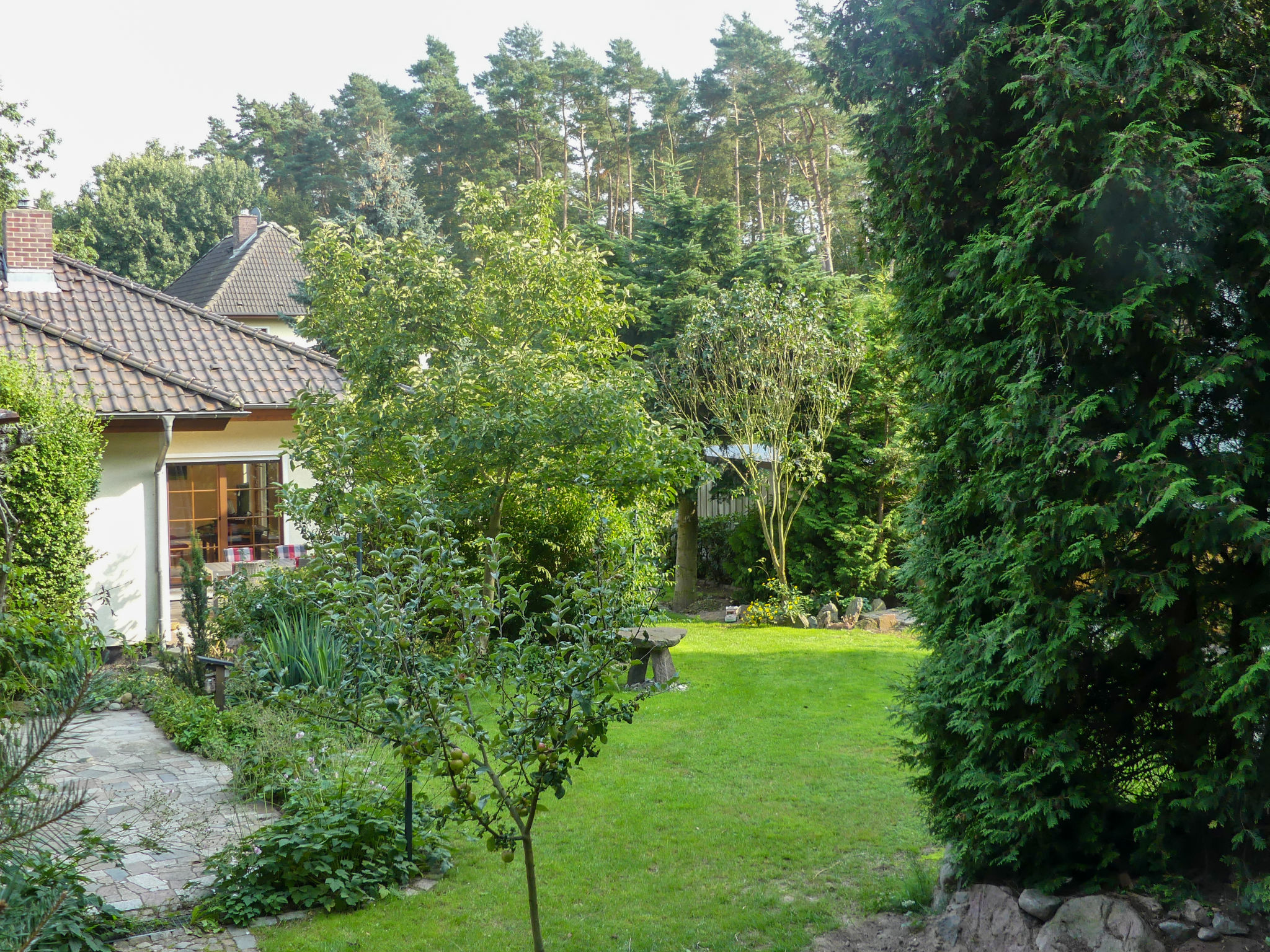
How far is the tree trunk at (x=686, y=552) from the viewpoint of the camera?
1692 centimetres

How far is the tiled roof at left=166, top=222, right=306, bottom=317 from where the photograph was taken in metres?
27.0

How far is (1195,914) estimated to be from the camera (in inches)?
152

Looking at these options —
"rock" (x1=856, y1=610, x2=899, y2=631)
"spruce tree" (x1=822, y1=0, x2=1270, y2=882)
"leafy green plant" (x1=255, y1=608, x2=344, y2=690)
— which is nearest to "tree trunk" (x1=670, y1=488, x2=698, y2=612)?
"rock" (x1=856, y1=610, x2=899, y2=631)

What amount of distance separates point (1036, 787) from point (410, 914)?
3.14m

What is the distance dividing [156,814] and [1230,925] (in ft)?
18.3

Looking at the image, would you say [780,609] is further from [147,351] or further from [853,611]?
[147,351]

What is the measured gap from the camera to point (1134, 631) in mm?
3801

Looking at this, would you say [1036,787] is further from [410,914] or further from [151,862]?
[151,862]

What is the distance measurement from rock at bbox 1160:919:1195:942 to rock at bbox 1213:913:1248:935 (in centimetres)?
9

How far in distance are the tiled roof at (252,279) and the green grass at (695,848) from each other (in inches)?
850

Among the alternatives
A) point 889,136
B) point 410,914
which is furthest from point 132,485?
point 889,136

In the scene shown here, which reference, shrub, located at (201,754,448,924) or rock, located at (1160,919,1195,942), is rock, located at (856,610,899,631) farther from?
rock, located at (1160,919,1195,942)

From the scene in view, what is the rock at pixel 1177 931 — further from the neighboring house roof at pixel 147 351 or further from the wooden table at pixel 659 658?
the neighboring house roof at pixel 147 351

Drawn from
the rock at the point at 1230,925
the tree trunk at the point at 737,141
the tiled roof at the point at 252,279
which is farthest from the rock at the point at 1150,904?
the tree trunk at the point at 737,141
